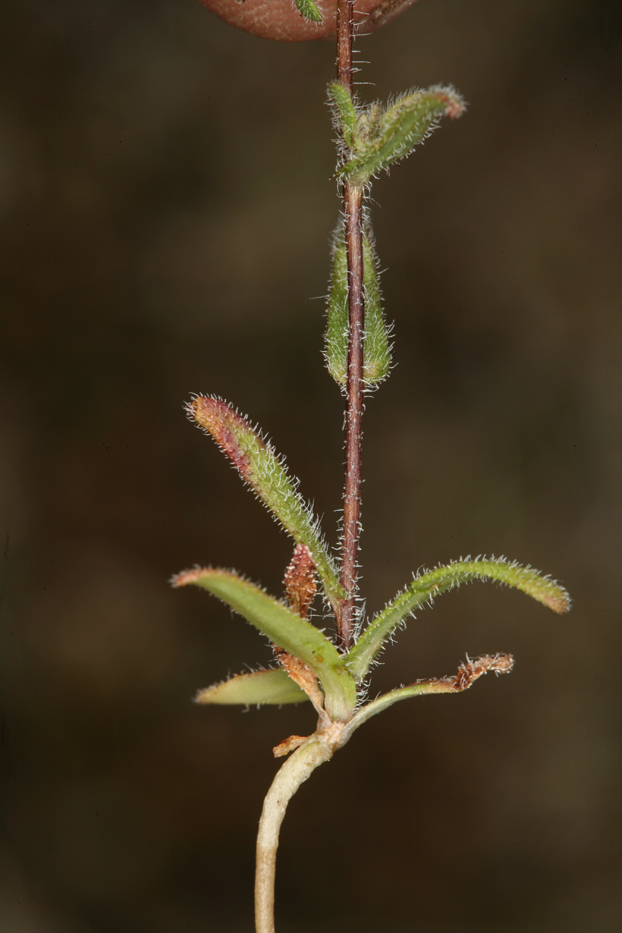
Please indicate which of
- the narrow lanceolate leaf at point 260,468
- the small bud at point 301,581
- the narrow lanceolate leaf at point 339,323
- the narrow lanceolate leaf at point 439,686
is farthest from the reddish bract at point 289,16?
the narrow lanceolate leaf at point 439,686

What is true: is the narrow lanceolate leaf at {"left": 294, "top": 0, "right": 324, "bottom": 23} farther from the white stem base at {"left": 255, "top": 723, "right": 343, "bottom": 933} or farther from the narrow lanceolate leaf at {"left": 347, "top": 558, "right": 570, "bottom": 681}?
the white stem base at {"left": 255, "top": 723, "right": 343, "bottom": 933}

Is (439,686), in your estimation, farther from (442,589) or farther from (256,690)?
(256,690)

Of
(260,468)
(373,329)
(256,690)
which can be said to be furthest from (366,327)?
(256,690)

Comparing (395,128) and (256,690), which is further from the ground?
(395,128)

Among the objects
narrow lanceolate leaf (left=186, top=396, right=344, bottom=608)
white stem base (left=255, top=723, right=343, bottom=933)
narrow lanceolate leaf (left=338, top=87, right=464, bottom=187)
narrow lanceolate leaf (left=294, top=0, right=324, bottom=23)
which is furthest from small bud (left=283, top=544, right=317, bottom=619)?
narrow lanceolate leaf (left=294, top=0, right=324, bottom=23)

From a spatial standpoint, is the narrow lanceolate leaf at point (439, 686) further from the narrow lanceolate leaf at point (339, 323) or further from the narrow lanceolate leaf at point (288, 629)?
the narrow lanceolate leaf at point (339, 323)

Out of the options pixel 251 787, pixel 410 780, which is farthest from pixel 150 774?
pixel 410 780
